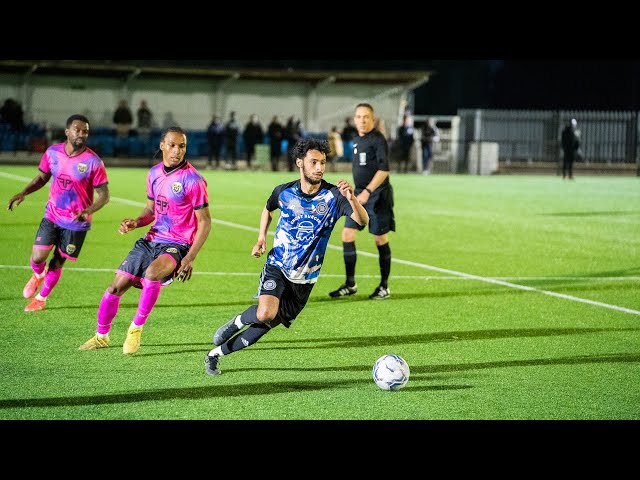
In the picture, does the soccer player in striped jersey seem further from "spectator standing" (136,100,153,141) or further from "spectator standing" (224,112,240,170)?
"spectator standing" (136,100,153,141)

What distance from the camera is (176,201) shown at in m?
8.40

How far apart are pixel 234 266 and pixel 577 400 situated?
7354mm

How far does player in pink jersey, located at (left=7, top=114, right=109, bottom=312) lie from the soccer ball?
12.1 feet

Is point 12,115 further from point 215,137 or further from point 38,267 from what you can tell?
point 38,267

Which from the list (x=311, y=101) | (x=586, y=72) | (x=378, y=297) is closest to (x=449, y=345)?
(x=378, y=297)

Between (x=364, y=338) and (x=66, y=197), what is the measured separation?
3133mm

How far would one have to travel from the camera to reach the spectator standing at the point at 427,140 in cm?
3916

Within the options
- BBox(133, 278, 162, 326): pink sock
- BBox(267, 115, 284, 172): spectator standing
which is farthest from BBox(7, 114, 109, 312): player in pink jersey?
BBox(267, 115, 284, 172): spectator standing

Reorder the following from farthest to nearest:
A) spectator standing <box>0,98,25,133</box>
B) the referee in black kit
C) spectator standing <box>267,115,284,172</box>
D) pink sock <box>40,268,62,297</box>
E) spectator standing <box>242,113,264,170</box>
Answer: spectator standing <box>242,113,264,170</box>
spectator standing <box>267,115,284,172</box>
spectator standing <box>0,98,25,133</box>
the referee in black kit
pink sock <box>40,268,62,297</box>

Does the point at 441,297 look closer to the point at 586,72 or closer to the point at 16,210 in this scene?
the point at 16,210

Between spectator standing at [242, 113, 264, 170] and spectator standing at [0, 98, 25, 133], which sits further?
spectator standing at [242, 113, 264, 170]

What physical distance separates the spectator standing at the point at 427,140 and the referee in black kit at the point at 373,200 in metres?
27.6

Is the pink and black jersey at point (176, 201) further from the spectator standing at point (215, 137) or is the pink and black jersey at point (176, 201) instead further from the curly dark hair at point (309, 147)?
the spectator standing at point (215, 137)

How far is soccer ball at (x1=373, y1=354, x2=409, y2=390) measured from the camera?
24.1 feet
